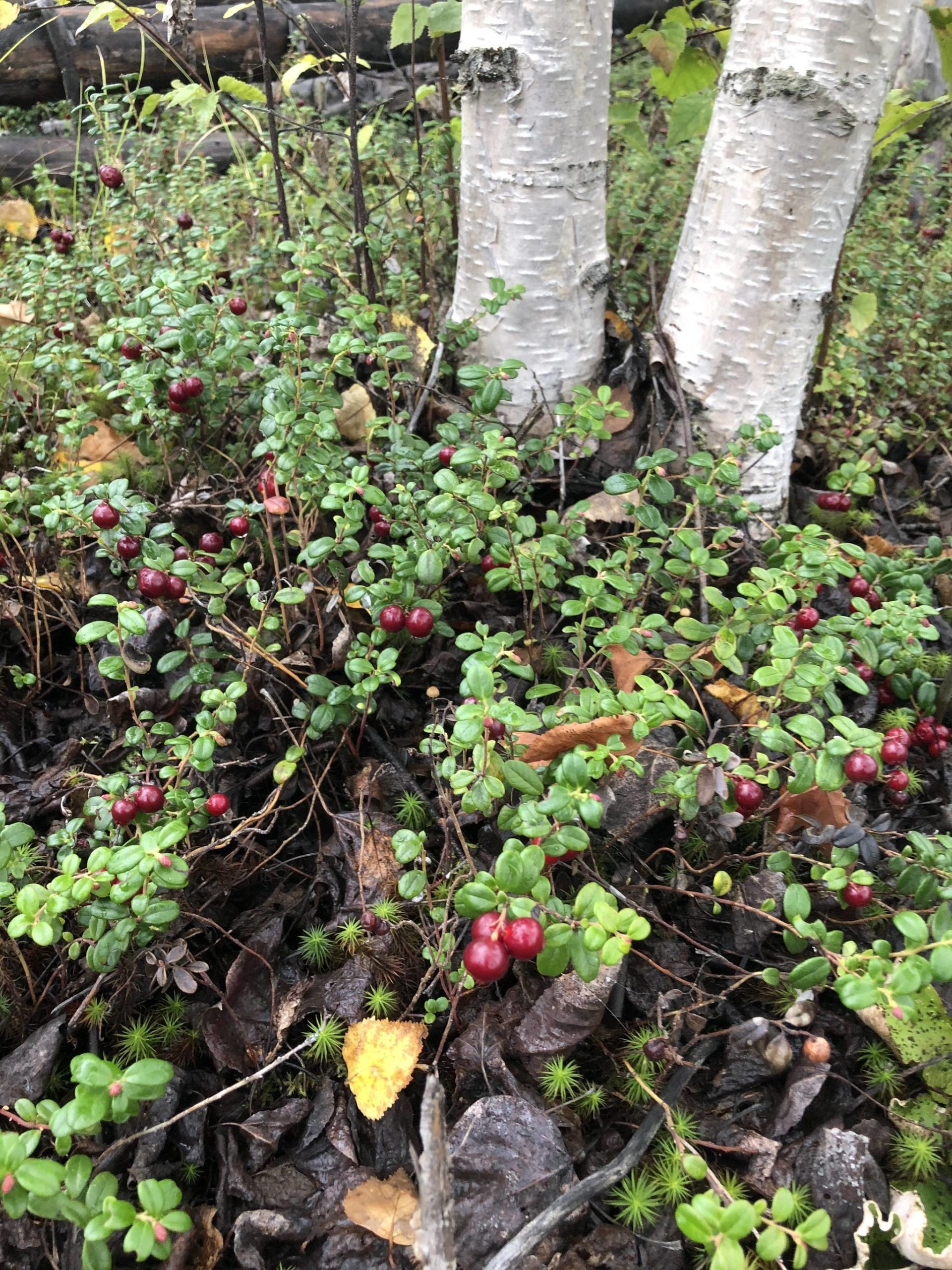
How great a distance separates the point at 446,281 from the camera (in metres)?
3.46

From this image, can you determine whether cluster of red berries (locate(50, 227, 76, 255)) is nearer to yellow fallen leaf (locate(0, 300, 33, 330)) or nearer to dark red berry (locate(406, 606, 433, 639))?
yellow fallen leaf (locate(0, 300, 33, 330))

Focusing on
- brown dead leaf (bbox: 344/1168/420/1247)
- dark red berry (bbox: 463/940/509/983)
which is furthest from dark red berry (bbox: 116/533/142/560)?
brown dead leaf (bbox: 344/1168/420/1247)

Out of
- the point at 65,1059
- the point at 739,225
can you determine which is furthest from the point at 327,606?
the point at 739,225

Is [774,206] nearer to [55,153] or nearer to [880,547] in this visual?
[880,547]

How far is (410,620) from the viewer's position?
199cm

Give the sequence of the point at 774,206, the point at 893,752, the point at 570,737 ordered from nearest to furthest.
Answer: the point at 893,752 → the point at 570,737 → the point at 774,206

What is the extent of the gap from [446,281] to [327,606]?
191cm

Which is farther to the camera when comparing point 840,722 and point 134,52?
point 134,52

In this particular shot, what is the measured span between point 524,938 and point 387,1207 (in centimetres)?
65

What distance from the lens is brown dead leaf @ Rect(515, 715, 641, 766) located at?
1935 millimetres

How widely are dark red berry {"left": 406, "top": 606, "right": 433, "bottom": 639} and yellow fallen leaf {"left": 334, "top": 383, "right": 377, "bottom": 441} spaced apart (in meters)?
1.11

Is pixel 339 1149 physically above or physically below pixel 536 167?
below

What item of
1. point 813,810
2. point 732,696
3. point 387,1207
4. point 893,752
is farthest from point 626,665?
point 387,1207

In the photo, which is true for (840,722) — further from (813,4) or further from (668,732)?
(813,4)
